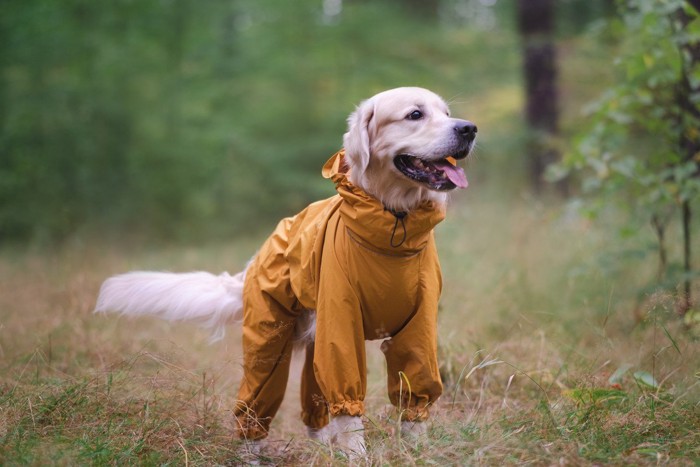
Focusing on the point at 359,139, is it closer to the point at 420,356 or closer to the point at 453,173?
the point at 453,173

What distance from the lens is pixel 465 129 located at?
3.01 m

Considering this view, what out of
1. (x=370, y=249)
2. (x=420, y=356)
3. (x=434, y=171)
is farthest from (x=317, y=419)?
(x=434, y=171)

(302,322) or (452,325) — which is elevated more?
(302,322)

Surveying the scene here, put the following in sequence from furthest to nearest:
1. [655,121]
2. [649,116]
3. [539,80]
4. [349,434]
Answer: [539,80] < [649,116] < [655,121] < [349,434]

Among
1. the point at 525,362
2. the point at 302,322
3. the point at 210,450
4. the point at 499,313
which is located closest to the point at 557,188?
A: the point at 499,313

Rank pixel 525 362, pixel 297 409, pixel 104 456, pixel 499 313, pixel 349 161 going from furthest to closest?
pixel 499 313 → pixel 297 409 → pixel 525 362 → pixel 349 161 → pixel 104 456

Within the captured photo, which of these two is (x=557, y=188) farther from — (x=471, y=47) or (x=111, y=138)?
(x=111, y=138)

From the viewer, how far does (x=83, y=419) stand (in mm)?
2754

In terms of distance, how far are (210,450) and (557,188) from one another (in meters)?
8.39

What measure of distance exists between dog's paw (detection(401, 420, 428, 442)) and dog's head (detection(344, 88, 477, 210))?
0.98m

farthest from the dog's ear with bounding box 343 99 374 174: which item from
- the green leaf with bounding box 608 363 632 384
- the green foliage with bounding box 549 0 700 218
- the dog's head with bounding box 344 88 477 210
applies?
the green foliage with bounding box 549 0 700 218

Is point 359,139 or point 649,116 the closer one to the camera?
point 359,139

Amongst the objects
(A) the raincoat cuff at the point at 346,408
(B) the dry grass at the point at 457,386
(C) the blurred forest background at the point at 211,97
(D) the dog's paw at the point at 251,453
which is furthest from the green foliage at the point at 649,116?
(C) the blurred forest background at the point at 211,97

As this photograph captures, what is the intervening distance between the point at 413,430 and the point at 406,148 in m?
1.31
